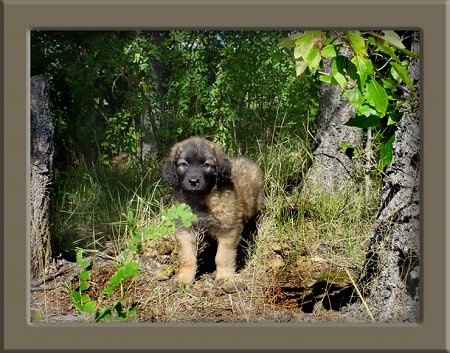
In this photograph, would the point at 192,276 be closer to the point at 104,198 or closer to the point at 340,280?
the point at 340,280

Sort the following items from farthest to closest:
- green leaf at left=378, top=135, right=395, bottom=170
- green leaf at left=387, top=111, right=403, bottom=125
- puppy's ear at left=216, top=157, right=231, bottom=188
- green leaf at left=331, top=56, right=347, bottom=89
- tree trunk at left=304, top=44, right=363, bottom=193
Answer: tree trunk at left=304, top=44, right=363, bottom=193 < puppy's ear at left=216, top=157, right=231, bottom=188 < green leaf at left=378, top=135, right=395, bottom=170 < green leaf at left=387, top=111, right=403, bottom=125 < green leaf at left=331, top=56, right=347, bottom=89

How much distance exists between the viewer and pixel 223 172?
507cm

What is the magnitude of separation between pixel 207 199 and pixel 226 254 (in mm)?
347

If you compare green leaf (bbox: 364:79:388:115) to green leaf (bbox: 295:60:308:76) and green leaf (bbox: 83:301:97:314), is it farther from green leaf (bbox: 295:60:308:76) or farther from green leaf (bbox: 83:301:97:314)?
green leaf (bbox: 83:301:97:314)

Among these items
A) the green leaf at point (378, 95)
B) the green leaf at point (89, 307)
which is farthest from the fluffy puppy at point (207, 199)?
the green leaf at point (378, 95)

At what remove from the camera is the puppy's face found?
16.0ft

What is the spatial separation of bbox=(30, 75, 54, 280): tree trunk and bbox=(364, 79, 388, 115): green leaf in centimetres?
210

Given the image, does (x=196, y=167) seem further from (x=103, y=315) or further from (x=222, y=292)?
(x=103, y=315)

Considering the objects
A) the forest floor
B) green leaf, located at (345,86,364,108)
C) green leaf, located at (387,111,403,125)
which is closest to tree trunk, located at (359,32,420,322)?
green leaf, located at (387,111,403,125)

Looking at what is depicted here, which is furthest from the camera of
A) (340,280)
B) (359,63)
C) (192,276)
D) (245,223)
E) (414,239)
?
(245,223)

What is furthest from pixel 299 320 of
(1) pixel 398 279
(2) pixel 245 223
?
(2) pixel 245 223

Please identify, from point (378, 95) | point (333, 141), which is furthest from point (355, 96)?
point (333, 141)

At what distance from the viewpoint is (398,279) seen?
3.93 meters
